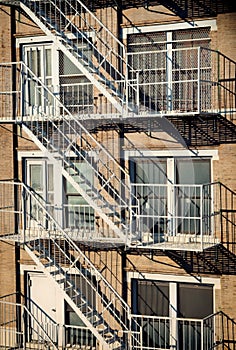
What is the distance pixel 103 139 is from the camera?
52.6ft

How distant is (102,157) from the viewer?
16109 mm

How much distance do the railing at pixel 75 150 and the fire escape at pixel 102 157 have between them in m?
0.02

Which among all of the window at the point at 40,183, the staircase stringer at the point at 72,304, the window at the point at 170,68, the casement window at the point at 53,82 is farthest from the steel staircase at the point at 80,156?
the staircase stringer at the point at 72,304

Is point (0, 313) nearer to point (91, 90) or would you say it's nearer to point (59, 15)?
point (91, 90)

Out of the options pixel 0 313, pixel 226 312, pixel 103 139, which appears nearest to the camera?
pixel 226 312

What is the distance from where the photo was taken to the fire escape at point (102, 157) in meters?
15.0

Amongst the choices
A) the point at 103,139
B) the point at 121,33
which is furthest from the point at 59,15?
the point at 103,139

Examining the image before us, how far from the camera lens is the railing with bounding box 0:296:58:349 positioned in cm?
1667

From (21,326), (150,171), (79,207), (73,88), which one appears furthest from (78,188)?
(21,326)

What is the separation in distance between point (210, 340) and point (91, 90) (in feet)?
18.8

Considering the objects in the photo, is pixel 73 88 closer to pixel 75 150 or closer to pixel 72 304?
pixel 75 150

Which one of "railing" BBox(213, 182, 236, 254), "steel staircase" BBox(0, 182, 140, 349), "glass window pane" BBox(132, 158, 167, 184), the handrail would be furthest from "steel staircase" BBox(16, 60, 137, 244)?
"railing" BBox(213, 182, 236, 254)

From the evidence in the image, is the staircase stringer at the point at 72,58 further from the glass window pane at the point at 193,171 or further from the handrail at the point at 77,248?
the handrail at the point at 77,248

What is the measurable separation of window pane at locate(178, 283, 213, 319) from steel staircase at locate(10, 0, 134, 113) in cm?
397
